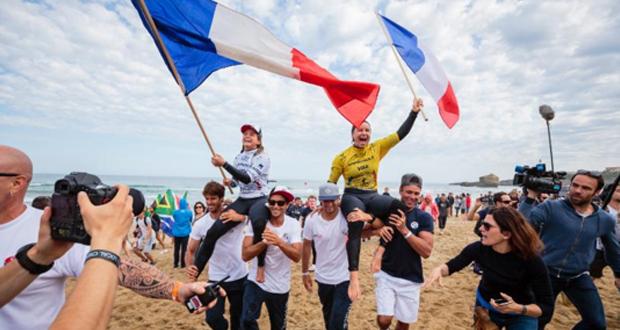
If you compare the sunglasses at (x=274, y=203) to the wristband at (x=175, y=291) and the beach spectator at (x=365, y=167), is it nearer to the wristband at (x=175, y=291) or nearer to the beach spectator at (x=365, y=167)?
the beach spectator at (x=365, y=167)

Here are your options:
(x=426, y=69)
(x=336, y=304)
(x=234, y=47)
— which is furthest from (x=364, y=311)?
(x=234, y=47)

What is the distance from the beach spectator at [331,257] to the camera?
3791 millimetres

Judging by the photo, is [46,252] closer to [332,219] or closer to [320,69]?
[332,219]

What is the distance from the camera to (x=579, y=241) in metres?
3.72

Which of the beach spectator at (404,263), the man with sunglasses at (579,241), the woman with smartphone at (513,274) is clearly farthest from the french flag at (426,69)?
the woman with smartphone at (513,274)

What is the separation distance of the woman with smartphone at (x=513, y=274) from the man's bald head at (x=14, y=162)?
3.81m

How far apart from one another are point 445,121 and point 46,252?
477cm

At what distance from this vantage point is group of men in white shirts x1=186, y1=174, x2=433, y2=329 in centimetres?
380

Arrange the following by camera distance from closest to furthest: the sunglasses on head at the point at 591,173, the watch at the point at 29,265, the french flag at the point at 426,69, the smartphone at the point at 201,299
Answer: the watch at the point at 29,265, the smartphone at the point at 201,299, the sunglasses on head at the point at 591,173, the french flag at the point at 426,69

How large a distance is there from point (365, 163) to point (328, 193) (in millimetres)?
672

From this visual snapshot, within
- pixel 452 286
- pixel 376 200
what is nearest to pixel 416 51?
pixel 376 200

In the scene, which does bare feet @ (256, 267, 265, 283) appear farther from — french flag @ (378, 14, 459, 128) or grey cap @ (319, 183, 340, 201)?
french flag @ (378, 14, 459, 128)

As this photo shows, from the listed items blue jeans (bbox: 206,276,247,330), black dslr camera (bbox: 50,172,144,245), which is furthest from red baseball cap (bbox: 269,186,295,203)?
black dslr camera (bbox: 50,172,144,245)

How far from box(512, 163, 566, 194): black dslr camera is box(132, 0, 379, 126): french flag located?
284 centimetres
